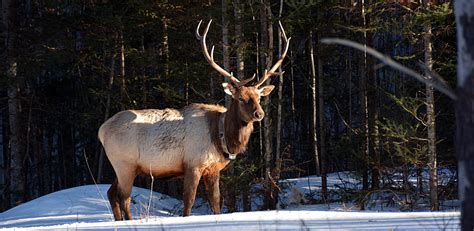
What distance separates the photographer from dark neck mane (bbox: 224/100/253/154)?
35.1ft

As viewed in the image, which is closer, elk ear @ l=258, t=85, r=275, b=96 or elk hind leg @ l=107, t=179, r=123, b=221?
elk hind leg @ l=107, t=179, r=123, b=221

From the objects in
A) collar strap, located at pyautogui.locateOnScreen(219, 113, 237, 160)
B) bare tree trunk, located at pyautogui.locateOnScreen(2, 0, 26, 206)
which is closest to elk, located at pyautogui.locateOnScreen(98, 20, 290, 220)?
collar strap, located at pyautogui.locateOnScreen(219, 113, 237, 160)

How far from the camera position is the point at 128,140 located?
10.8 meters

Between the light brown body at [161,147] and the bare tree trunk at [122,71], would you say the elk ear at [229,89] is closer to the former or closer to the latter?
the light brown body at [161,147]

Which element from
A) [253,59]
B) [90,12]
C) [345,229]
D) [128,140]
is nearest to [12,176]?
[90,12]

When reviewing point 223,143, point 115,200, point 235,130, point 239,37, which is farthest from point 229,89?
point 239,37

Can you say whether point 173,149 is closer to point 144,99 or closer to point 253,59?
point 144,99

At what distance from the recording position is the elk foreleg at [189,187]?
10233mm

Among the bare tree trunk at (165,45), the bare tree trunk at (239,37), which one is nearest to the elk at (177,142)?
the bare tree trunk at (239,37)

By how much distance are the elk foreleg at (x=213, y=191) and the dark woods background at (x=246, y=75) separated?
283 centimetres

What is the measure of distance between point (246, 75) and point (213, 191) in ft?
26.3

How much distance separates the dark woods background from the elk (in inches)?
94.1

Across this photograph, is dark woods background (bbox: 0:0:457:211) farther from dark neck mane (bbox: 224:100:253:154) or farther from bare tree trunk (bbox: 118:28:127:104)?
dark neck mane (bbox: 224:100:253:154)

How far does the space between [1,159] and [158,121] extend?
73.2 ft
